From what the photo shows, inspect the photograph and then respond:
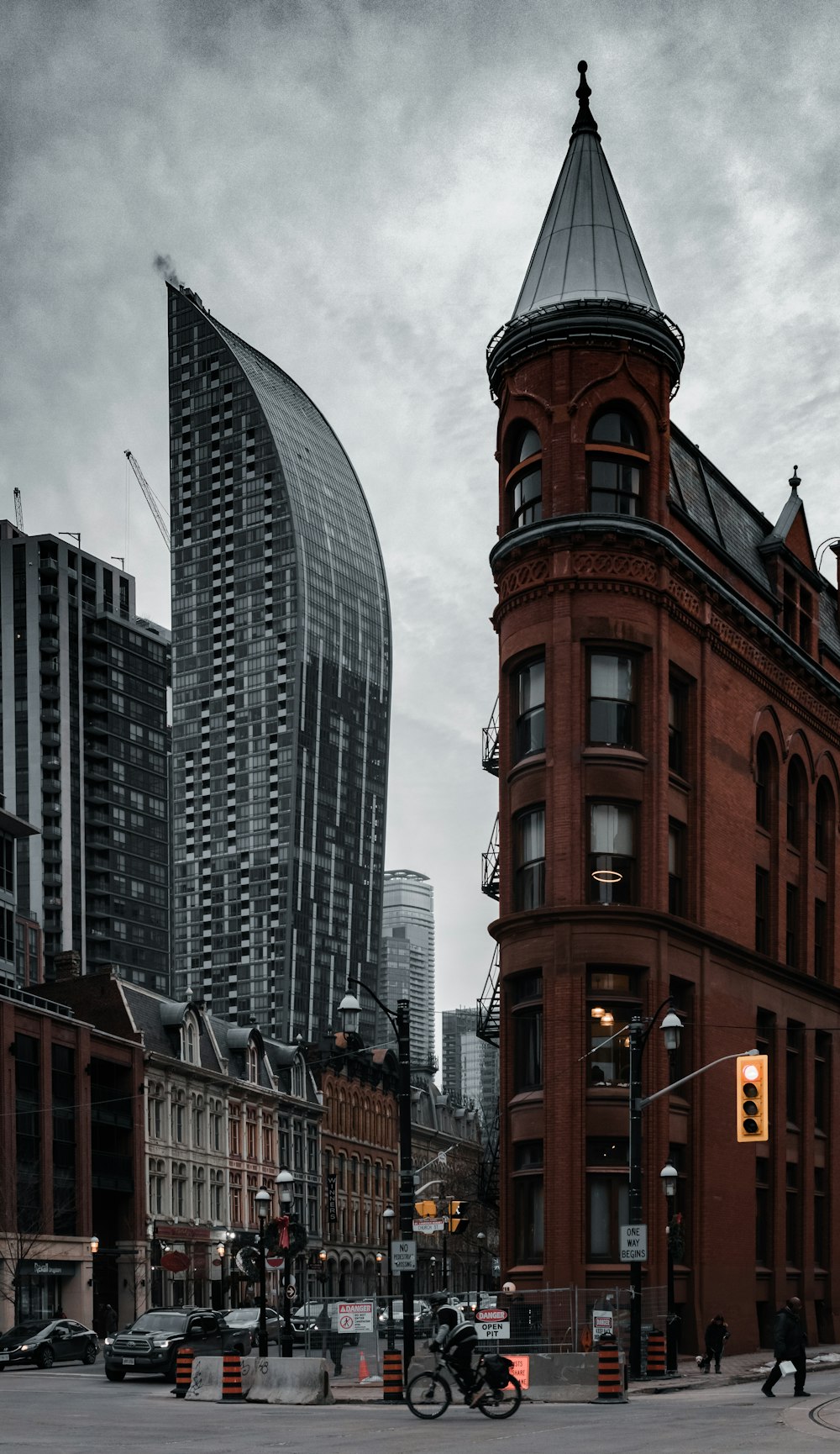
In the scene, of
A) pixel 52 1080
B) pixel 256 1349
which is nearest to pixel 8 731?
pixel 52 1080

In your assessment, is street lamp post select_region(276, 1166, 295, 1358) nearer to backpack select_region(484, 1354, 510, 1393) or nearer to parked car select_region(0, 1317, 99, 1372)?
parked car select_region(0, 1317, 99, 1372)

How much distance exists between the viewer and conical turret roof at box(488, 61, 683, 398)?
46.3 meters

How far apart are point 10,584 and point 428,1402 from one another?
17210cm

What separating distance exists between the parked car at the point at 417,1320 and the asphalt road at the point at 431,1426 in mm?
13102

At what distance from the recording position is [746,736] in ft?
172

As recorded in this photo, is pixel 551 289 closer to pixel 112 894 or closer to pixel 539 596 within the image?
pixel 539 596

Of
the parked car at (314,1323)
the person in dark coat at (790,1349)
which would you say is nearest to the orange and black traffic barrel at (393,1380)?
the person in dark coat at (790,1349)

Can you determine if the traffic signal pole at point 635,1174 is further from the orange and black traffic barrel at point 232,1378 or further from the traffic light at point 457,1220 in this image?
the orange and black traffic barrel at point 232,1378

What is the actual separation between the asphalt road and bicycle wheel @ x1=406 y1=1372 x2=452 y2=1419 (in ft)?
1.31

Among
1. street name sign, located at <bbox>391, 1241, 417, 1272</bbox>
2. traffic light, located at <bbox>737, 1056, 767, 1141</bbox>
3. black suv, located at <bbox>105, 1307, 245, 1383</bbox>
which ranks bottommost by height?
black suv, located at <bbox>105, 1307, 245, 1383</bbox>

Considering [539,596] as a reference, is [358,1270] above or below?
below

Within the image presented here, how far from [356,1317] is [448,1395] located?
37.6ft

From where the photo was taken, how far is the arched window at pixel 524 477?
46719mm

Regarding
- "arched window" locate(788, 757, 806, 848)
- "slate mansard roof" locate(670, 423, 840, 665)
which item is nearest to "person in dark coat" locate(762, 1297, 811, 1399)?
"slate mansard roof" locate(670, 423, 840, 665)
